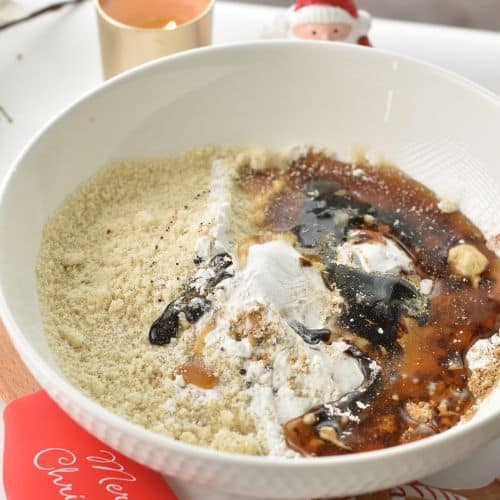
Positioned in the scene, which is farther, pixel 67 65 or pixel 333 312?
pixel 67 65

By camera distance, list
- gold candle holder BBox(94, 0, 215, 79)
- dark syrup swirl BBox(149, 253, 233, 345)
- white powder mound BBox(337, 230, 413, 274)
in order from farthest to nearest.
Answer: gold candle holder BBox(94, 0, 215, 79) < white powder mound BBox(337, 230, 413, 274) < dark syrup swirl BBox(149, 253, 233, 345)

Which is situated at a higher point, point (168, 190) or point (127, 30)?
point (127, 30)

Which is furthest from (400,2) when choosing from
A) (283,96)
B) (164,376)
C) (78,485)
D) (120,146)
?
(78,485)

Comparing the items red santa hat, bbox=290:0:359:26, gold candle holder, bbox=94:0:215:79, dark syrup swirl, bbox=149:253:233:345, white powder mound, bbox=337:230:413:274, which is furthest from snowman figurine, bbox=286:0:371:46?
dark syrup swirl, bbox=149:253:233:345

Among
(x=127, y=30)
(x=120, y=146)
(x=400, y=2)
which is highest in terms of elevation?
(x=127, y=30)

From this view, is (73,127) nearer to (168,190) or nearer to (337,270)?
(168,190)

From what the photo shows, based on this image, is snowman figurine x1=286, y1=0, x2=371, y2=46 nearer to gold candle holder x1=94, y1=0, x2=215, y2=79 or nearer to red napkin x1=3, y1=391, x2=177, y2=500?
gold candle holder x1=94, y1=0, x2=215, y2=79
